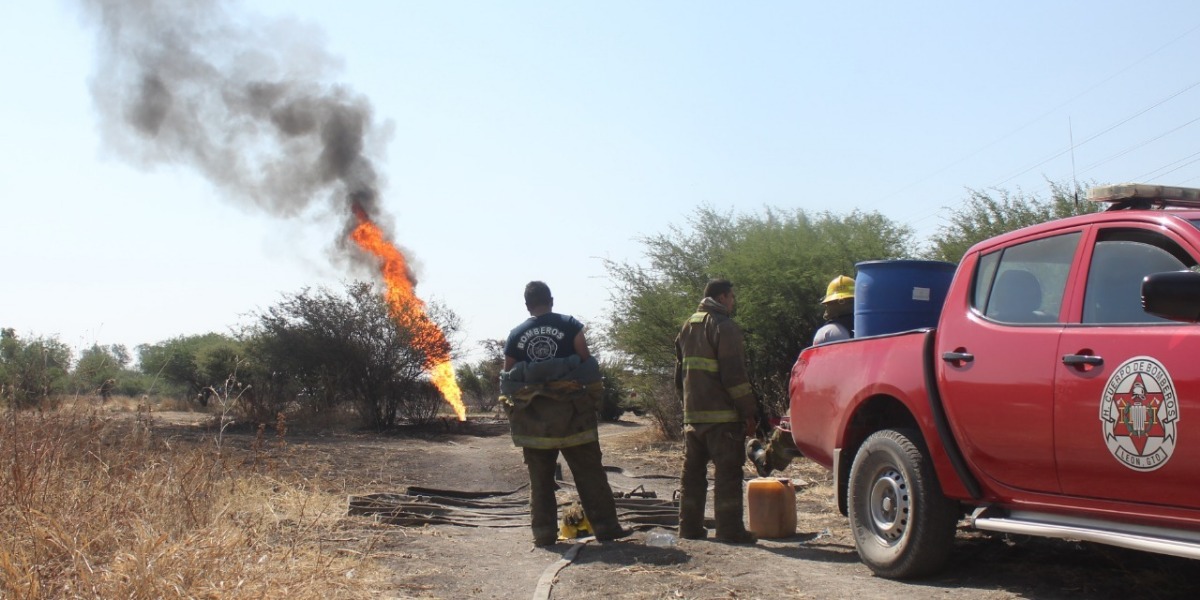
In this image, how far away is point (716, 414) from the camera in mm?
7695

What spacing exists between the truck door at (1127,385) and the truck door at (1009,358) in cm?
13

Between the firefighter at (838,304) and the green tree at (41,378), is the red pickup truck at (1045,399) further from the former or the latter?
the green tree at (41,378)

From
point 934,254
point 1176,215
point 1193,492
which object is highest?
point 934,254

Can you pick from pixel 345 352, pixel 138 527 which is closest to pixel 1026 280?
pixel 138 527

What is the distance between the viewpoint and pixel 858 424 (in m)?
6.52

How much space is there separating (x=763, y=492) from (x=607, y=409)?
25.9 m

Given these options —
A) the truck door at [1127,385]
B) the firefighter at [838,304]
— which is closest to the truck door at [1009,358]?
the truck door at [1127,385]

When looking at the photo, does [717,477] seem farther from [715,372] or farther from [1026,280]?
[1026,280]

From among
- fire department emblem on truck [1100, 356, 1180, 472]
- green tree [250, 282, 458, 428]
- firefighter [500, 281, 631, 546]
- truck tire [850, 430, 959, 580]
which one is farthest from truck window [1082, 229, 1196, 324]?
green tree [250, 282, 458, 428]

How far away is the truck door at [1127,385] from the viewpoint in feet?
13.6

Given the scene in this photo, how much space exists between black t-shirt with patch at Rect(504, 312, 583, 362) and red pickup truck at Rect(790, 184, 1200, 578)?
2.09 m

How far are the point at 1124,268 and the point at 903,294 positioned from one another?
77.7 inches

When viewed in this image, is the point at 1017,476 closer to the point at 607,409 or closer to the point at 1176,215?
the point at 1176,215

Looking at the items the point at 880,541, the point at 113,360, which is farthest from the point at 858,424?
the point at 113,360
